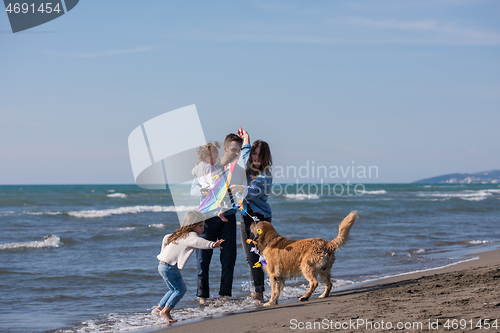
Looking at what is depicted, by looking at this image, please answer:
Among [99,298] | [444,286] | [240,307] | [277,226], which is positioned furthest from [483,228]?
[99,298]

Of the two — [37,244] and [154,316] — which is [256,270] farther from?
[37,244]

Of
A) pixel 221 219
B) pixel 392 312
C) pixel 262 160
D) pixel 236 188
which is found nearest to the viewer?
pixel 392 312

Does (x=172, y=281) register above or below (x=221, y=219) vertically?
below

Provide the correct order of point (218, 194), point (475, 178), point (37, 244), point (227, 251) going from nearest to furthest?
point (218, 194) → point (227, 251) → point (37, 244) → point (475, 178)

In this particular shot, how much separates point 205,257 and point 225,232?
0.43 meters

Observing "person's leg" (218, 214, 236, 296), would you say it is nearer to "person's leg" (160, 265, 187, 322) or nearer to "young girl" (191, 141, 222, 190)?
"young girl" (191, 141, 222, 190)

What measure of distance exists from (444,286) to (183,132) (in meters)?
3.86

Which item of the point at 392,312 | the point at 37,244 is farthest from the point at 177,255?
the point at 37,244

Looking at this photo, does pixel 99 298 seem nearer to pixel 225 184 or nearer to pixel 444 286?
pixel 225 184

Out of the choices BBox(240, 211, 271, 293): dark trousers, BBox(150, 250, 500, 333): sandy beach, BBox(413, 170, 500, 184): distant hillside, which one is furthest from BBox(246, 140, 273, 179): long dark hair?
BBox(413, 170, 500, 184): distant hillside

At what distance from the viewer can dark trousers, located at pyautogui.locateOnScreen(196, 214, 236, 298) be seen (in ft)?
17.1

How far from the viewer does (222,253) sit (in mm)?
5434

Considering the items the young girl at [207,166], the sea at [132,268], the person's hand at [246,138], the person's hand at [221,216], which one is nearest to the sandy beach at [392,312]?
the sea at [132,268]

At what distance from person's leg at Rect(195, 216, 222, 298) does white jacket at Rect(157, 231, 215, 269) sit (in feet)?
1.79
